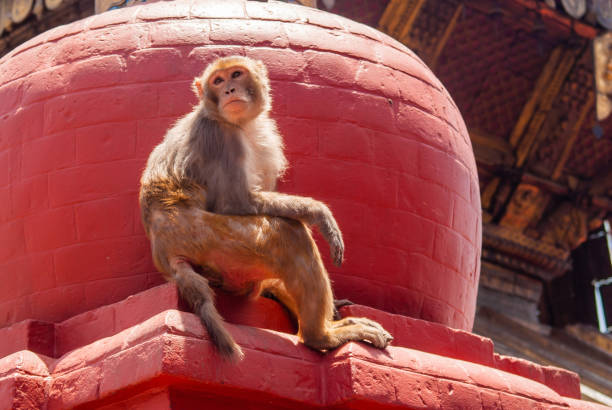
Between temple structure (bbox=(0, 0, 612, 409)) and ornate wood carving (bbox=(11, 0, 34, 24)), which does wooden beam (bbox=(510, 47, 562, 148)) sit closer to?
ornate wood carving (bbox=(11, 0, 34, 24))

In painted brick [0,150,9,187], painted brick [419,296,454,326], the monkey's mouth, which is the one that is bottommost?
painted brick [419,296,454,326]

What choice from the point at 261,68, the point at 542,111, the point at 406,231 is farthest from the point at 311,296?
the point at 542,111

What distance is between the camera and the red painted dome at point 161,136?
3.89 m

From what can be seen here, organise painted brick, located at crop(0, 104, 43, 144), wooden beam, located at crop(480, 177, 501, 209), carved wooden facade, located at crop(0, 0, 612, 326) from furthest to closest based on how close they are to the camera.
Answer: wooden beam, located at crop(480, 177, 501, 209)
carved wooden facade, located at crop(0, 0, 612, 326)
painted brick, located at crop(0, 104, 43, 144)

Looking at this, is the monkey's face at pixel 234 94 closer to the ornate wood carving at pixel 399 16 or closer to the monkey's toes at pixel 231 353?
the monkey's toes at pixel 231 353

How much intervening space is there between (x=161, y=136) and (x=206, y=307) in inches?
35.0

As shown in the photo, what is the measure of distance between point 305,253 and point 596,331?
10.9m

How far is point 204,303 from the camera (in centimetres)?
336

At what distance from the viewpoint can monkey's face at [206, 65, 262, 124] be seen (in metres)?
3.64

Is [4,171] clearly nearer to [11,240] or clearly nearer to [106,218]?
[11,240]

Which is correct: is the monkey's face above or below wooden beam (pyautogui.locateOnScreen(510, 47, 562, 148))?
above

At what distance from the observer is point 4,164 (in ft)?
13.5

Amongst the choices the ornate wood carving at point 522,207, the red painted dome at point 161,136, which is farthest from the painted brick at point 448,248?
the ornate wood carving at point 522,207

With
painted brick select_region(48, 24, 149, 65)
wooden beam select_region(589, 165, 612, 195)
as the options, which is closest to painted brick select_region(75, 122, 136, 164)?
painted brick select_region(48, 24, 149, 65)
